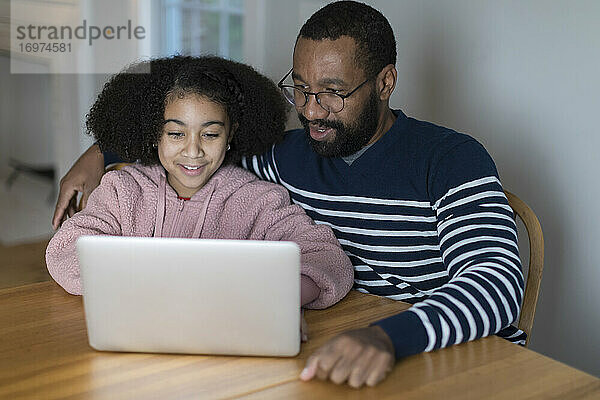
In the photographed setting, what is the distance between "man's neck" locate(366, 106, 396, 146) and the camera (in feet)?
5.70

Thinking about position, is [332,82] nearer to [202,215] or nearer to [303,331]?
[202,215]

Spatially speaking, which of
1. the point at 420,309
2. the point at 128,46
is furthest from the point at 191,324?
the point at 128,46

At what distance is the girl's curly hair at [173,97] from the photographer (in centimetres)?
167

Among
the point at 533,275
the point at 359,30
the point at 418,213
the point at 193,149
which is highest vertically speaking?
the point at 359,30

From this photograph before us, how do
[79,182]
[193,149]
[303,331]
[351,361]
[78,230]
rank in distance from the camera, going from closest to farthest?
[351,361]
[303,331]
[78,230]
[193,149]
[79,182]

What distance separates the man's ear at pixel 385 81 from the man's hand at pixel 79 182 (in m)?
0.76

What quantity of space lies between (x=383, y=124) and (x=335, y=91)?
0.18m

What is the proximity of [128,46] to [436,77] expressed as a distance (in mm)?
1673

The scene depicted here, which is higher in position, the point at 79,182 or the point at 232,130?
the point at 232,130

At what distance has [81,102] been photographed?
3369 millimetres

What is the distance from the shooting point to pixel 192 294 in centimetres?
108

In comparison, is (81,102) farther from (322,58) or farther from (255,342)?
(255,342)

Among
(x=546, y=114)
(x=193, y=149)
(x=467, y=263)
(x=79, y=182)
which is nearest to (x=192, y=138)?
(x=193, y=149)

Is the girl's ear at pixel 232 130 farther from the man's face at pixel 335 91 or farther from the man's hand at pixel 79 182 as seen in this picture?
the man's hand at pixel 79 182
